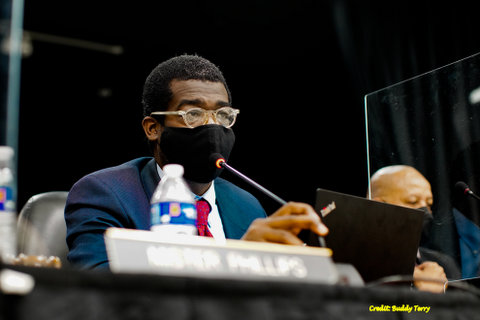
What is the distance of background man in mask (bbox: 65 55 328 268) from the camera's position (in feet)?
4.31

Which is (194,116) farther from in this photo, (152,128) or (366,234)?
(366,234)

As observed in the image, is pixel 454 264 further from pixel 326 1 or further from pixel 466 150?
pixel 326 1

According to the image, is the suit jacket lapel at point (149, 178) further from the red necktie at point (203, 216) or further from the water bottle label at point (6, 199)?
the water bottle label at point (6, 199)

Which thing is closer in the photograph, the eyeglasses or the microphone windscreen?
the microphone windscreen

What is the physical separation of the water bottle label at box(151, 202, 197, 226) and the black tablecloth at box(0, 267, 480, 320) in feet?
1.45

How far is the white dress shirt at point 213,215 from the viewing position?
1533 mm

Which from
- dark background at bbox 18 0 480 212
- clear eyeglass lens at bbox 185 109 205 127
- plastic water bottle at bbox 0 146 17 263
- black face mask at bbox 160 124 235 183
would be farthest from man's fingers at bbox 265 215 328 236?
dark background at bbox 18 0 480 212

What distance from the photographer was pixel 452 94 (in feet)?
6.10

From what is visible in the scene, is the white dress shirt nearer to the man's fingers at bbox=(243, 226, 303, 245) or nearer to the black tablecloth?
the man's fingers at bbox=(243, 226, 303, 245)

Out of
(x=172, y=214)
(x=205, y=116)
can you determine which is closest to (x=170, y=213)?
(x=172, y=214)

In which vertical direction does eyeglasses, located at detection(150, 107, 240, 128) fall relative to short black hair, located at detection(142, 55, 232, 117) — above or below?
below

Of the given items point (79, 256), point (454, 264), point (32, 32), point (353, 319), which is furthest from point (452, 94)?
point (32, 32)

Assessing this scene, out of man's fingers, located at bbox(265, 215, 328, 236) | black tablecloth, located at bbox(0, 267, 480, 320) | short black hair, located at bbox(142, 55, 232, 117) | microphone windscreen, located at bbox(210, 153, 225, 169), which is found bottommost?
black tablecloth, located at bbox(0, 267, 480, 320)

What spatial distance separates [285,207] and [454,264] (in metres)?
1.15
